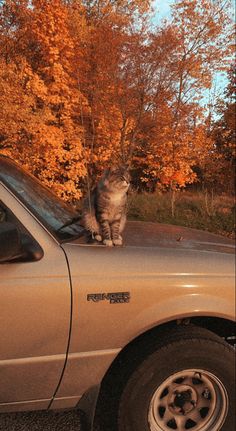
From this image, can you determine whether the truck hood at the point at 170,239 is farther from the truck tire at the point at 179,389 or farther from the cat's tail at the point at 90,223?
the truck tire at the point at 179,389

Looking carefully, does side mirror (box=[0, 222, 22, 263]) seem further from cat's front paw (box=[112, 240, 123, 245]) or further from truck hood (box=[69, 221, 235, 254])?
cat's front paw (box=[112, 240, 123, 245])

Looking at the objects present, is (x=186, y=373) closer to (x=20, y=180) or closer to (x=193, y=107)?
(x=20, y=180)

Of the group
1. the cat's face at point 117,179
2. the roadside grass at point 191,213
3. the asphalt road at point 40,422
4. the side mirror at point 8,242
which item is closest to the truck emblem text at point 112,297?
the side mirror at point 8,242

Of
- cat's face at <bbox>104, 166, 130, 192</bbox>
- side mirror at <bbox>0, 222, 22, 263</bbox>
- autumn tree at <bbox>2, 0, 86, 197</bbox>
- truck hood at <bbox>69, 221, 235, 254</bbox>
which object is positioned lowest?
truck hood at <bbox>69, 221, 235, 254</bbox>

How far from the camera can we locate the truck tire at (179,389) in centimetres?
209

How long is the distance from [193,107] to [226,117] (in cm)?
457

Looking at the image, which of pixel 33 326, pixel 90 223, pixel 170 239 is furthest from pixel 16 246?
pixel 170 239

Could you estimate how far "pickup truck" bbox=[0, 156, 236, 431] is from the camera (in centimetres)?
194

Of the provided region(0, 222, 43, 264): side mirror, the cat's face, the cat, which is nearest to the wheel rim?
the cat

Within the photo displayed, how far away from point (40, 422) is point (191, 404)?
1.02 metres

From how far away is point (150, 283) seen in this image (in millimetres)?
2078

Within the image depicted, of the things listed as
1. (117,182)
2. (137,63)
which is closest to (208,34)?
(137,63)

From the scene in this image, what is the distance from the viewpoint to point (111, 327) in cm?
203

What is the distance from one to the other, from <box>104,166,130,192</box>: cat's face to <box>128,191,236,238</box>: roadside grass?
6172mm
